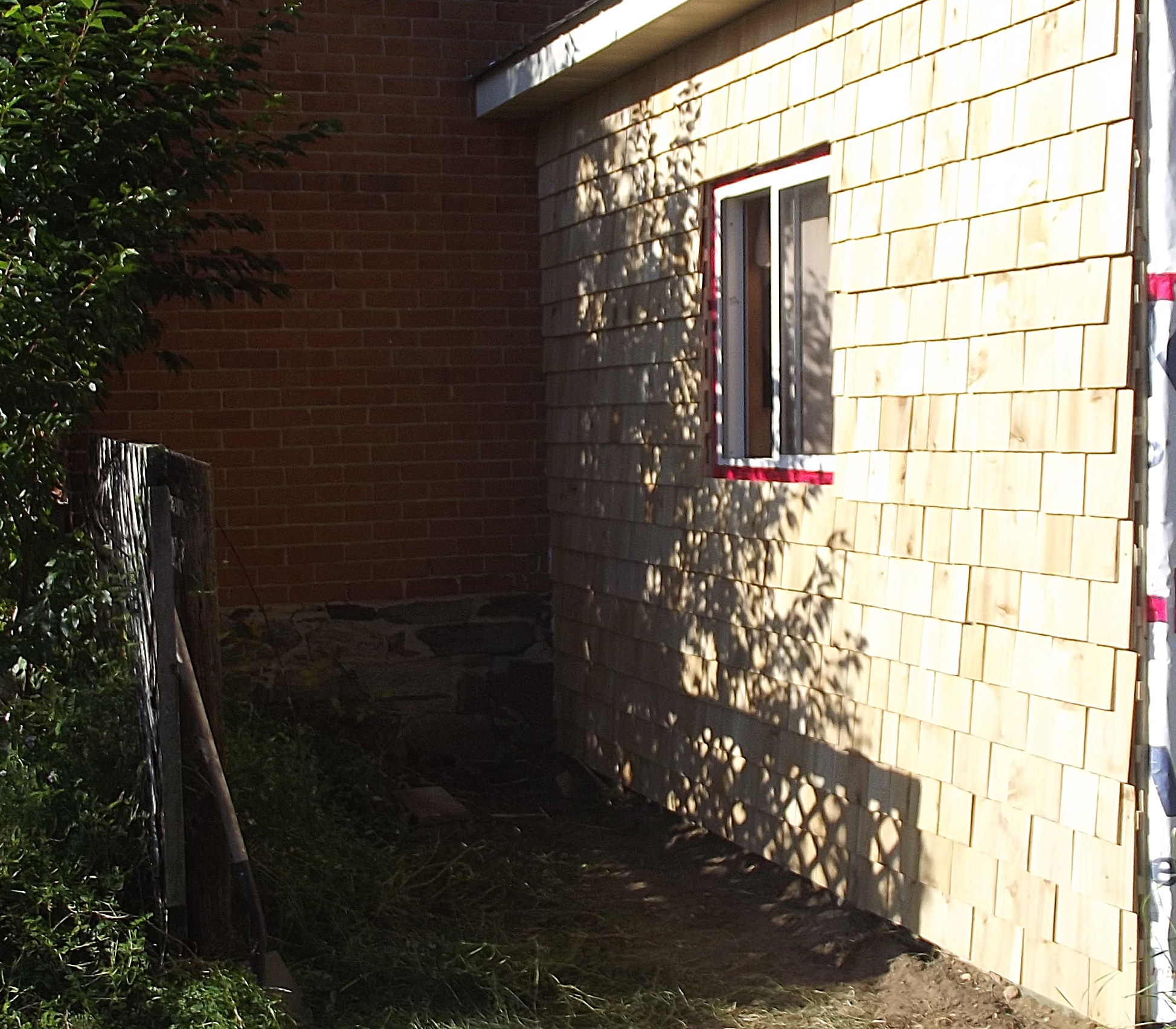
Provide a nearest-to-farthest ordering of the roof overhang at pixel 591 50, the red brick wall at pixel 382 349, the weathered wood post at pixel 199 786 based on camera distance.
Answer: the weathered wood post at pixel 199 786 < the roof overhang at pixel 591 50 < the red brick wall at pixel 382 349

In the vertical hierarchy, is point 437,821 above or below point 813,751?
below

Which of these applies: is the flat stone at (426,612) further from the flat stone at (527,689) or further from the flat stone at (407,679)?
the flat stone at (527,689)

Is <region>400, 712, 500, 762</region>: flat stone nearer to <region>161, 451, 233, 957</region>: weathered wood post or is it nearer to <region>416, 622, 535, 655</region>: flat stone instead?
<region>416, 622, 535, 655</region>: flat stone

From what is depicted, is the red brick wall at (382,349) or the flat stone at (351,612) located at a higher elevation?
the red brick wall at (382,349)

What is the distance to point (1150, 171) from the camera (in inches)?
150

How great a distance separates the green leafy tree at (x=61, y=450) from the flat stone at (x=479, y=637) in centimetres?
269

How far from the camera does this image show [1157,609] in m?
3.85

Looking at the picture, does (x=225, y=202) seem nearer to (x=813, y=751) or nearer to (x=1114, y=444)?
(x=813, y=751)

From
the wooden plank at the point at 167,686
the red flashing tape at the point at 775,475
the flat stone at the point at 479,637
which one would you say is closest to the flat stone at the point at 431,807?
the flat stone at the point at 479,637

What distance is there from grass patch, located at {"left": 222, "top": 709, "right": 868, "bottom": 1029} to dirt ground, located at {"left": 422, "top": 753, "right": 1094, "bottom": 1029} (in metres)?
0.07

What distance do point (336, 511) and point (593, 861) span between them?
2.43 metres

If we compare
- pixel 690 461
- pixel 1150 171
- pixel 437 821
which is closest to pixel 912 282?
pixel 1150 171

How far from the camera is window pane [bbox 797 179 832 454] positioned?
5.46 metres

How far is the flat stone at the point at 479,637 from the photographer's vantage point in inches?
308
